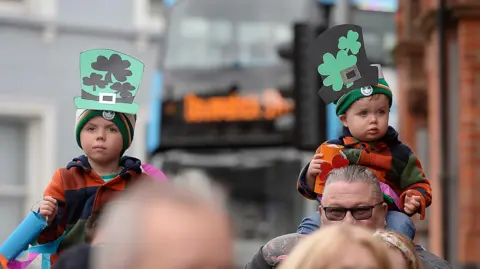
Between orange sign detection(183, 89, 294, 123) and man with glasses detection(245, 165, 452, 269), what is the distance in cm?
924

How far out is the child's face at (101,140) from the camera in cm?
363

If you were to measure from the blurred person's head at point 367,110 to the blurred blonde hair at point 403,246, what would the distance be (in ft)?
2.98

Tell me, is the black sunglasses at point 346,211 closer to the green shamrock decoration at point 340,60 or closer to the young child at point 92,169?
the green shamrock decoration at point 340,60

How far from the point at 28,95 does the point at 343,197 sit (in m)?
13.6

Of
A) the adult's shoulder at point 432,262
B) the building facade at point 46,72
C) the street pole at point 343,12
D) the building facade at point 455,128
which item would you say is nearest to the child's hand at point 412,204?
the adult's shoulder at point 432,262

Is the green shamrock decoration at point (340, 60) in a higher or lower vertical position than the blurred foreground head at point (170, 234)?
higher

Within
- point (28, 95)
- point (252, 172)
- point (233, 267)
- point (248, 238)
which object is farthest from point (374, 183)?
point (28, 95)

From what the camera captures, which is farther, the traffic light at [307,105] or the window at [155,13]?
the window at [155,13]

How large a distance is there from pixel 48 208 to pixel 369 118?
995 millimetres

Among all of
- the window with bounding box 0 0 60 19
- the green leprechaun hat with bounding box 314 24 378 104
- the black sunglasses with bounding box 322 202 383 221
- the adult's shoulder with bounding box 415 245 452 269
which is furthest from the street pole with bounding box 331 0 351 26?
the black sunglasses with bounding box 322 202 383 221

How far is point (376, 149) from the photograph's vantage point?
3518 mm

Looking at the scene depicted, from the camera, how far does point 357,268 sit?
2.08 meters

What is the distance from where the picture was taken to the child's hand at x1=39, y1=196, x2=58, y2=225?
3.54m

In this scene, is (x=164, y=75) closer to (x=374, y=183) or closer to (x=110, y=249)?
(x=374, y=183)
